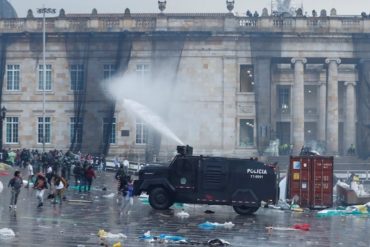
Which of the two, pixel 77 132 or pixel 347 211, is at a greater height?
pixel 77 132

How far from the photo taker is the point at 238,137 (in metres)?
81.4

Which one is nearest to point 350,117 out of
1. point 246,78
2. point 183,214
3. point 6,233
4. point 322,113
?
point 322,113

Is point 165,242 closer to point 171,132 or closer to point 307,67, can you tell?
point 171,132

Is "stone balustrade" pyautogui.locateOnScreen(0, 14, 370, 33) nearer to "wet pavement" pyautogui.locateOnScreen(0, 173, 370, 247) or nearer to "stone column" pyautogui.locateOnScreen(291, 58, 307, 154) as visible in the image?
"stone column" pyautogui.locateOnScreen(291, 58, 307, 154)

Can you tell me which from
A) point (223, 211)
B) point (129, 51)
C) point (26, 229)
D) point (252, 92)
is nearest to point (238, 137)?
point (252, 92)

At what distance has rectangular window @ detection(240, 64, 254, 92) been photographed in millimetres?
81375

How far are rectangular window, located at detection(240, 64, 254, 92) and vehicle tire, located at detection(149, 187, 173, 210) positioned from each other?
38952 mm

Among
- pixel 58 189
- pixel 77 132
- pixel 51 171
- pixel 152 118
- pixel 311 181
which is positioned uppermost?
pixel 152 118

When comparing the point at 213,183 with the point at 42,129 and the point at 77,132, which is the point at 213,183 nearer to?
the point at 77,132

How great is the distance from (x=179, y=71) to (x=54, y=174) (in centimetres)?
3573

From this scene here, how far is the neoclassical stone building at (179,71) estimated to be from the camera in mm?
80500

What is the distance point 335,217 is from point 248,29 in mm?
38149

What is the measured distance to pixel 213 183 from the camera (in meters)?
42.8

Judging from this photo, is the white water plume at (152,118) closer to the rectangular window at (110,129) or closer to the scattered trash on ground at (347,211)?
the rectangular window at (110,129)
